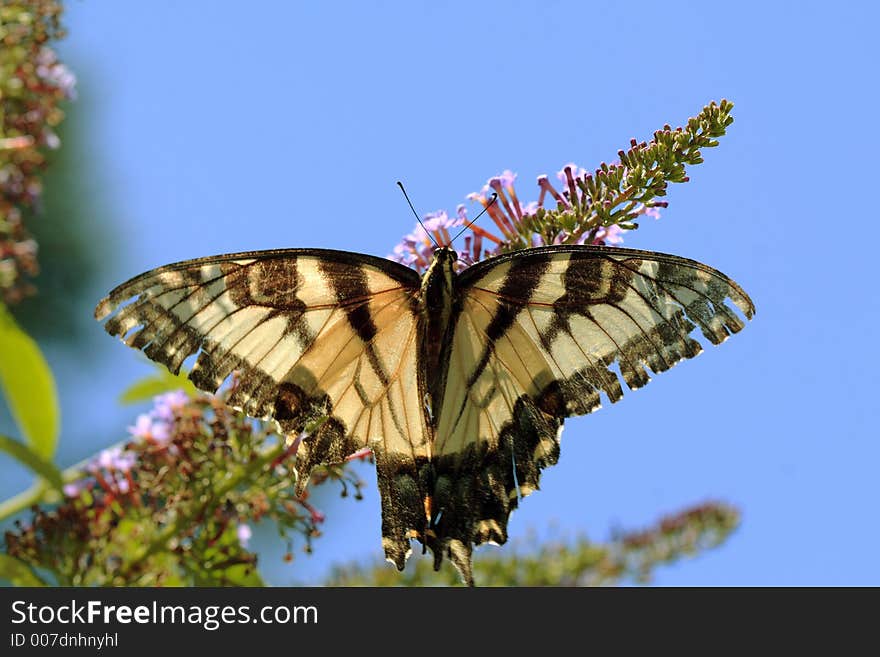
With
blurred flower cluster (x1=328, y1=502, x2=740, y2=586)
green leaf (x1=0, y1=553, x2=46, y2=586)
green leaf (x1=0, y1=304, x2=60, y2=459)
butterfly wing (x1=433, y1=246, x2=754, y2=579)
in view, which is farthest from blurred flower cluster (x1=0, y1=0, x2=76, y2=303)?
blurred flower cluster (x1=328, y1=502, x2=740, y2=586)

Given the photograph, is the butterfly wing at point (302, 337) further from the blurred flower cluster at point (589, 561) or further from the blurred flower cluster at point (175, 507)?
the blurred flower cluster at point (589, 561)

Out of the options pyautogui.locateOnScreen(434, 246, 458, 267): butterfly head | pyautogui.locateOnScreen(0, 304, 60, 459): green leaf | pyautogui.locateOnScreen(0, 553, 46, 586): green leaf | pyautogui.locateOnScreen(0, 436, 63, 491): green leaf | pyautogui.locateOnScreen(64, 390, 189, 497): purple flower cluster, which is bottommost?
pyautogui.locateOnScreen(0, 553, 46, 586): green leaf

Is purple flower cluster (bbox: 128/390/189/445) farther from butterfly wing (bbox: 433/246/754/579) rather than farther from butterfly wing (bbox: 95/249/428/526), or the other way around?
butterfly wing (bbox: 433/246/754/579)

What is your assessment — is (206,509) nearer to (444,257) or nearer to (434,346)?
(434,346)

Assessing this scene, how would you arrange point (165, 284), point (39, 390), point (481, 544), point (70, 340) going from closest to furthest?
point (39, 390)
point (165, 284)
point (481, 544)
point (70, 340)
